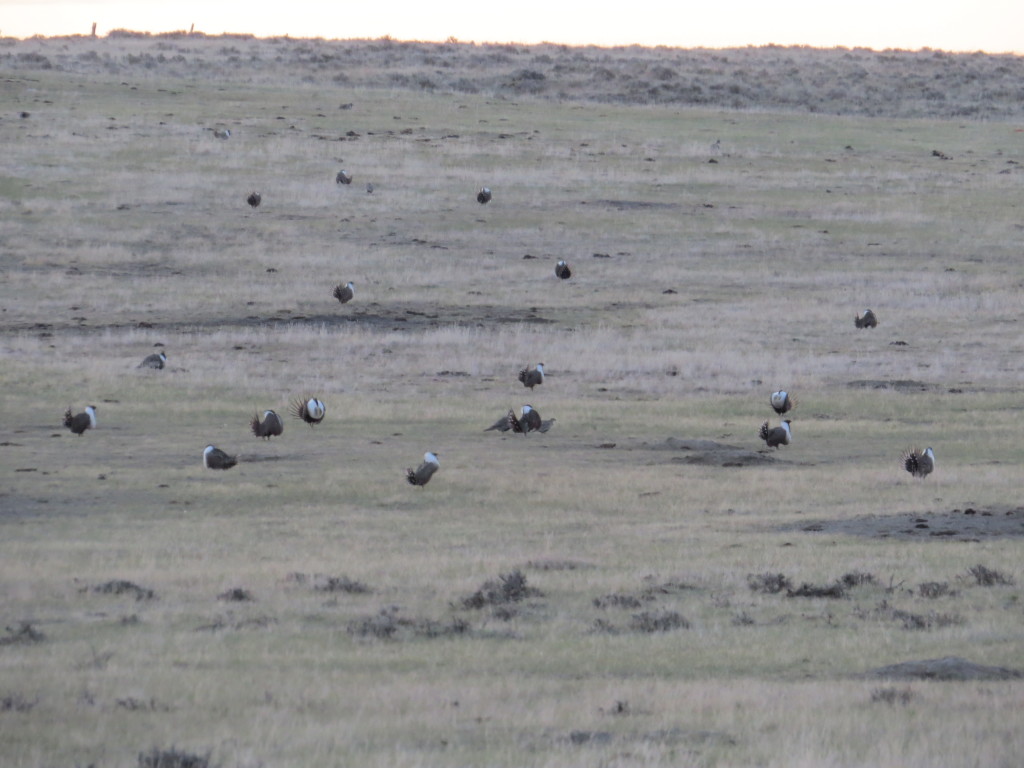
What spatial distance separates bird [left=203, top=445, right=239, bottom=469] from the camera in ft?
73.7

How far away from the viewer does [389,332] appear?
37.4 meters

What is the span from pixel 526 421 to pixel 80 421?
7069mm

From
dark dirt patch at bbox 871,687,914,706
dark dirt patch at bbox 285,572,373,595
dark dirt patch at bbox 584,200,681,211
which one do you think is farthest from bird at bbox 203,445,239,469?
dark dirt patch at bbox 584,200,681,211

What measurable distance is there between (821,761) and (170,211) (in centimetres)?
4527

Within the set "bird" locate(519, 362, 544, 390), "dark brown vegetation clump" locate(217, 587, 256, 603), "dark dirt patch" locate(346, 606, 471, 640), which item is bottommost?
"dark dirt patch" locate(346, 606, 471, 640)

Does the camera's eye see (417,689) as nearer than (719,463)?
Yes

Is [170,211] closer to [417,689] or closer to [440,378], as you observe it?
[440,378]

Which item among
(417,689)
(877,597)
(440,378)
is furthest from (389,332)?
(417,689)

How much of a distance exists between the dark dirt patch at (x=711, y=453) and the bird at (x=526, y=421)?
199 cm

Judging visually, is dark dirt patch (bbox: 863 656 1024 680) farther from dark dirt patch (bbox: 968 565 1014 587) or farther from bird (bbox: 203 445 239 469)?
bird (bbox: 203 445 239 469)

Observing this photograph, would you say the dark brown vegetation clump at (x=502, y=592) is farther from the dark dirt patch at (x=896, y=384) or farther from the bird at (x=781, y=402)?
the dark dirt patch at (x=896, y=384)

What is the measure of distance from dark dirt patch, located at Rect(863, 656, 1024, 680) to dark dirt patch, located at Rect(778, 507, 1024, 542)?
21.1 ft

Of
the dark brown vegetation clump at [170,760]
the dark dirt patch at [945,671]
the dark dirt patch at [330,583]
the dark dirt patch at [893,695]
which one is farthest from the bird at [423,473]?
the dark brown vegetation clump at [170,760]

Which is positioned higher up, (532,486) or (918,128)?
(918,128)
